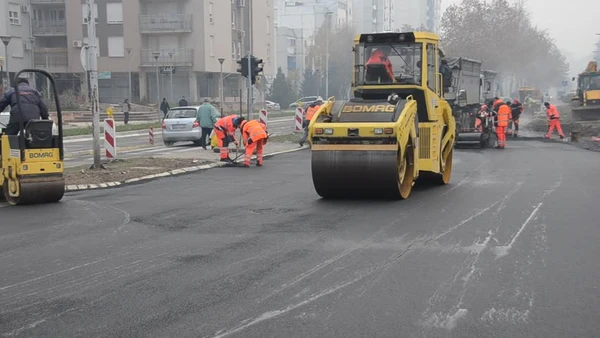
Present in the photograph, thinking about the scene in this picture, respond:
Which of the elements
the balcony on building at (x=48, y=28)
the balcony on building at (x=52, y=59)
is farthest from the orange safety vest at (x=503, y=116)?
the balcony on building at (x=48, y=28)

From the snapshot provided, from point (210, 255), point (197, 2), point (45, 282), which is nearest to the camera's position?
point (45, 282)

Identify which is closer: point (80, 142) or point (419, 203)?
point (419, 203)

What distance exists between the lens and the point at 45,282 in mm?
6691

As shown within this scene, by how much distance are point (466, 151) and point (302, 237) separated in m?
16.0

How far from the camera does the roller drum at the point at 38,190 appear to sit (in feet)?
37.5

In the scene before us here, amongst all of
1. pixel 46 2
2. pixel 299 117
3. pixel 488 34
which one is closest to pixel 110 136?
pixel 299 117

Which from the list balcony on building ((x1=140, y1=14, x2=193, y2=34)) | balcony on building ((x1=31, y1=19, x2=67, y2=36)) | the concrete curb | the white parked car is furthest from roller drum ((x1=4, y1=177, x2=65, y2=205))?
the white parked car

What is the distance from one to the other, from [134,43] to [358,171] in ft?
178

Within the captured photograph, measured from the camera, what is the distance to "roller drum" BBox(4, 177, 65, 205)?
1142cm

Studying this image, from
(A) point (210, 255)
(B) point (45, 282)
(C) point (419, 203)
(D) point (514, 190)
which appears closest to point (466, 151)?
(D) point (514, 190)

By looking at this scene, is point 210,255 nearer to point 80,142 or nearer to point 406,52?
point 406,52

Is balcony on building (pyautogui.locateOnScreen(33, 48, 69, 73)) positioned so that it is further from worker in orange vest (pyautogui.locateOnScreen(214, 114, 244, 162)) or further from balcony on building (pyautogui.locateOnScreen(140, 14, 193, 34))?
worker in orange vest (pyautogui.locateOnScreen(214, 114, 244, 162))

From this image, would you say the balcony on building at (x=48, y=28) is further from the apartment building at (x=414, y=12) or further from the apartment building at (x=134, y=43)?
the apartment building at (x=414, y=12)

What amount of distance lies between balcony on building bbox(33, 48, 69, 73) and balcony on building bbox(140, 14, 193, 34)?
709cm
